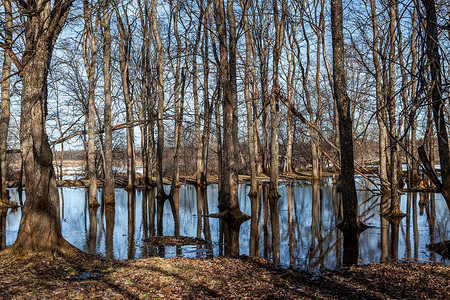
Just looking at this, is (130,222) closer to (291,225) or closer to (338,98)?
(291,225)

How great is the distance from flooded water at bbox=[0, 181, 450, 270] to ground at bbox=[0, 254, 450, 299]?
97cm

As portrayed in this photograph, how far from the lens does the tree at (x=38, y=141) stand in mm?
6797

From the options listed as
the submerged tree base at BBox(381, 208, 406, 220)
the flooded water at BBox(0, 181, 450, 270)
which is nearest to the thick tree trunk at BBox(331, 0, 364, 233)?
the flooded water at BBox(0, 181, 450, 270)

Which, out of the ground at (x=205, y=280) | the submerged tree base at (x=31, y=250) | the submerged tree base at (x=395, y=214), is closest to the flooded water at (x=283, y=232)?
the submerged tree base at (x=395, y=214)

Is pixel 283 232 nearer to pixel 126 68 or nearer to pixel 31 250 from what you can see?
pixel 31 250

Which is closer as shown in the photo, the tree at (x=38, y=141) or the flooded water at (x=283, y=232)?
the tree at (x=38, y=141)

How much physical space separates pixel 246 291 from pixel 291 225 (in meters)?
6.79

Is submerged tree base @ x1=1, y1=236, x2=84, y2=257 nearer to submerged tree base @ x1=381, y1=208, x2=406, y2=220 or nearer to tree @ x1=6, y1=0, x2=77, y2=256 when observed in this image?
tree @ x1=6, y1=0, x2=77, y2=256

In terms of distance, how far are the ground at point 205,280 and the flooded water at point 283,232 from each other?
3.17ft

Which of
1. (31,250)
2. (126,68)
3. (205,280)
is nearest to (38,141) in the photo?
(31,250)

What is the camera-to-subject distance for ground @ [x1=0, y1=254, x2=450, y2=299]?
16.0ft

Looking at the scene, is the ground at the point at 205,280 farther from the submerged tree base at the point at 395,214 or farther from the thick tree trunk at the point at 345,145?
the submerged tree base at the point at 395,214

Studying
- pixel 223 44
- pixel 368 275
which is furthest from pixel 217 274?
pixel 223 44

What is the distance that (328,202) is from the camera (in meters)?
17.4
